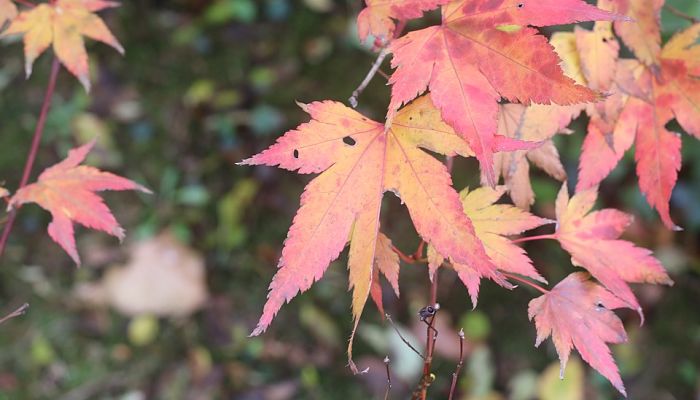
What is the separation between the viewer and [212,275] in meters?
1.69

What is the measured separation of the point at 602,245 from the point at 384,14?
15.9 inches

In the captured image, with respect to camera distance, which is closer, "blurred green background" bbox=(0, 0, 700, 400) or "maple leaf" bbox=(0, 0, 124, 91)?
"maple leaf" bbox=(0, 0, 124, 91)

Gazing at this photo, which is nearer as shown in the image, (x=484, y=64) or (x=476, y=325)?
(x=484, y=64)

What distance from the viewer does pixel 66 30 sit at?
90 cm

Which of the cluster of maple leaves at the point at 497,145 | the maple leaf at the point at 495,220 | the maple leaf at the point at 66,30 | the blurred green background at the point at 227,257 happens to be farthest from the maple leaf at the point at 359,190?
the blurred green background at the point at 227,257

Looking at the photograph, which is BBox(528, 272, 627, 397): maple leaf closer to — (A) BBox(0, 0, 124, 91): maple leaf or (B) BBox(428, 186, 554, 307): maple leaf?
(B) BBox(428, 186, 554, 307): maple leaf

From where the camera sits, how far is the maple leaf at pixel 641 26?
29.5 inches

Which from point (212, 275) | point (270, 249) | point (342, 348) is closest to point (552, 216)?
point (342, 348)

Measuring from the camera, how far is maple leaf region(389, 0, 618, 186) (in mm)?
584

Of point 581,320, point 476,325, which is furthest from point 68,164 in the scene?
point 476,325

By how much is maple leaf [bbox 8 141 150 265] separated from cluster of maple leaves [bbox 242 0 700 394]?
0.32m

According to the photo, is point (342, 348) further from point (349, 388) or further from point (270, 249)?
point (270, 249)

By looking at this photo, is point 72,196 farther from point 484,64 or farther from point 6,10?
point 484,64

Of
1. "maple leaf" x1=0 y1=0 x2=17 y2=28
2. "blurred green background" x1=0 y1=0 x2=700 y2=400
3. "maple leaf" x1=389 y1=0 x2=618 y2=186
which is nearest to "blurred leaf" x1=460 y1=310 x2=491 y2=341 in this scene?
"blurred green background" x1=0 y1=0 x2=700 y2=400
